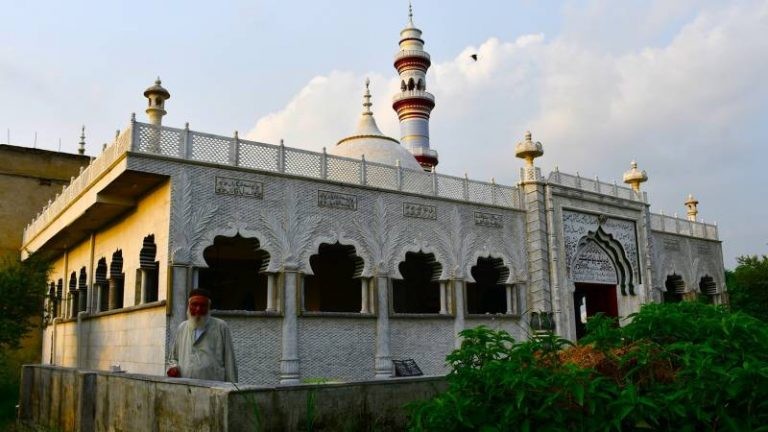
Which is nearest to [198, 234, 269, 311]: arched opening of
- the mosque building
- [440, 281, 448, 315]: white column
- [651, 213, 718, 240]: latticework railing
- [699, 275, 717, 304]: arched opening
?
the mosque building

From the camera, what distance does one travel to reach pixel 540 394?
3.21m

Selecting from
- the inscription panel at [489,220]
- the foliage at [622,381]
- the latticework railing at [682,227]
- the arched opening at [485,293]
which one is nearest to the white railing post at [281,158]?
the inscription panel at [489,220]

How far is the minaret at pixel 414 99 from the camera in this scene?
3259 centimetres

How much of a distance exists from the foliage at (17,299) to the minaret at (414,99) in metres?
19.1

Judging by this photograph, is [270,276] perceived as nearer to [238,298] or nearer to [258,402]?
[238,298]

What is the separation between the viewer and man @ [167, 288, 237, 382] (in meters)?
5.91

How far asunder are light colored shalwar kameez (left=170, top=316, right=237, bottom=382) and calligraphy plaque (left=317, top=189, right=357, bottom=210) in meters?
8.85

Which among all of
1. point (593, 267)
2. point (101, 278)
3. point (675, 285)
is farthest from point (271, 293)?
point (675, 285)

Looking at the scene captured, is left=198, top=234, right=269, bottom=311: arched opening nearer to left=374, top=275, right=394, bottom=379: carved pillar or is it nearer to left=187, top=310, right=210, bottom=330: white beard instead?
left=374, top=275, right=394, bottom=379: carved pillar

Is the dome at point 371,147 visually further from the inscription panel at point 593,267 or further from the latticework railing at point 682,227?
the latticework railing at point 682,227

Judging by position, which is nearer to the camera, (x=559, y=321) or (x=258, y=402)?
(x=258, y=402)

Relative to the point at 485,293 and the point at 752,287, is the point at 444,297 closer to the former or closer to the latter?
the point at 485,293

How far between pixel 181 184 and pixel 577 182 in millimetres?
13015

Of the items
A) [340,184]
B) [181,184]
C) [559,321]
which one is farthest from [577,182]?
[181,184]
